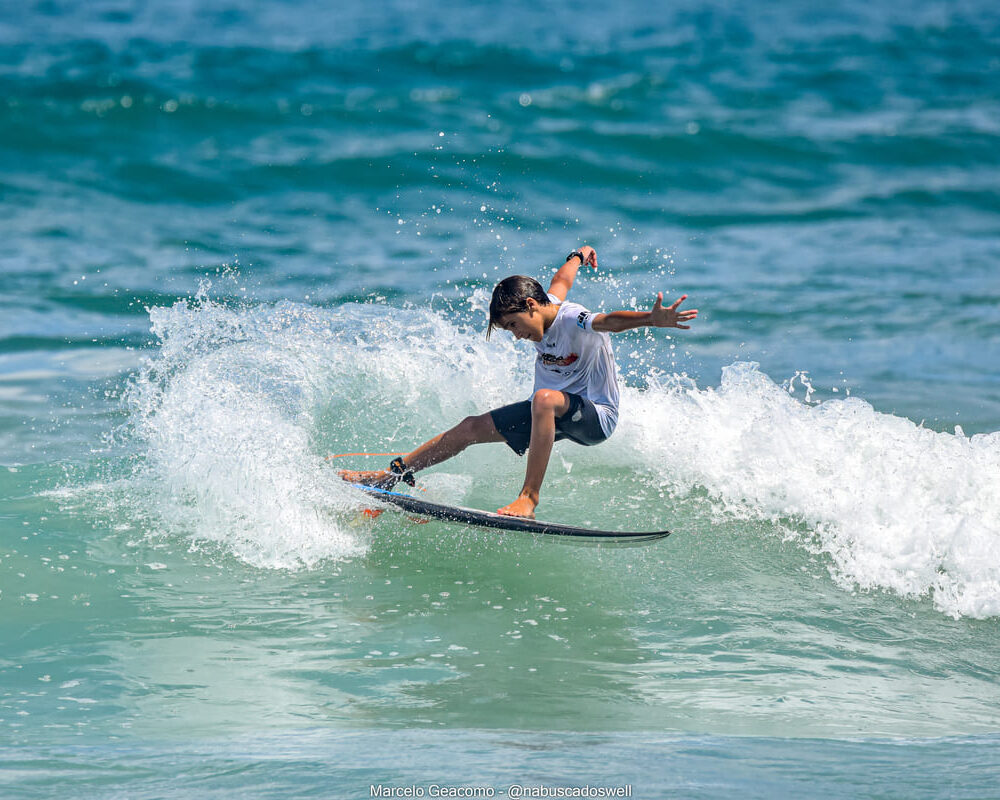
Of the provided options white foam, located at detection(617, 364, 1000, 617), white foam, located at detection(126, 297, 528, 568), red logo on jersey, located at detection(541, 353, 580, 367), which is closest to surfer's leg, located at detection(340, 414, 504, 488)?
white foam, located at detection(126, 297, 528, 568)

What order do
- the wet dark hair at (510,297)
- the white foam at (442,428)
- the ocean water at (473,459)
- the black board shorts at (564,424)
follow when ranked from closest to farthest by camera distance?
the ocean water at (473,459) → the wet dark hair at (510,297) → the black board shorts at (564,424) → the white foam at (442,428)

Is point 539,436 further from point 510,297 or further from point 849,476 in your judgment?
point 849,476

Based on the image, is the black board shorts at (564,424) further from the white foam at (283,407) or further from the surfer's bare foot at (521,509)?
the white foam at (283,407)

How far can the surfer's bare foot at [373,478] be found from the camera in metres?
6.77

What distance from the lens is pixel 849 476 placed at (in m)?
7.40

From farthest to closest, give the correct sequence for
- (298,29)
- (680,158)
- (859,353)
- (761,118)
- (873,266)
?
(298,29), (761,118), (680,158), (873,266), (859,353)

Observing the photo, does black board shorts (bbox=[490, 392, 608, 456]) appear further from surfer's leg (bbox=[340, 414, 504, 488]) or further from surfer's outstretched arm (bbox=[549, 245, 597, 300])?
surfer's outstretched arm (bbox=[549, 245, 597, 300])

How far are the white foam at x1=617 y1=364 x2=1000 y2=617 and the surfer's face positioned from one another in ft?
7.14

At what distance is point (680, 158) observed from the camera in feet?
66.6

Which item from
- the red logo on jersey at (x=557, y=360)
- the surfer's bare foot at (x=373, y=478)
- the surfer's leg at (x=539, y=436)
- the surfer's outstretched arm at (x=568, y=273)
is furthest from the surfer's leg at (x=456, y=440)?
the surfer's outstretched arm at (x=568, y=273)

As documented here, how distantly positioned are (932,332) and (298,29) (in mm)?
18552

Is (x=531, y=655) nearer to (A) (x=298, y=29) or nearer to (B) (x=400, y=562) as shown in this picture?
(B) (x=400, y=562)

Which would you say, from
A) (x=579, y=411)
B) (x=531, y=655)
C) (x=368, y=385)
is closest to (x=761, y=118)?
(x=368, y=385)

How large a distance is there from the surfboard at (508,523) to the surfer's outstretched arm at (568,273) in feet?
4.73
